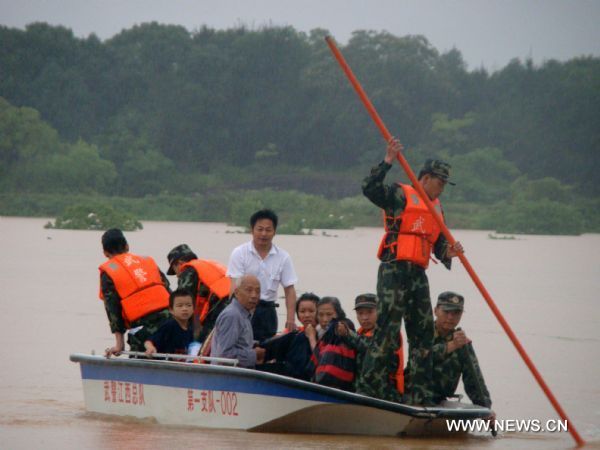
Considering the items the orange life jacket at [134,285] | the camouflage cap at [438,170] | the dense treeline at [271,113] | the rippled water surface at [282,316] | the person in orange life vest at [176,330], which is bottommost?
the rippled water surface at [282,316]

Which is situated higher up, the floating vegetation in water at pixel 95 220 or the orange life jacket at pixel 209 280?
the floating vegetation in water at pixel 95 220

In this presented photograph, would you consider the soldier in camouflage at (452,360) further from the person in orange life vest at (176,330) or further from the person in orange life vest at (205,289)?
the person in orange life vest at (176,330)

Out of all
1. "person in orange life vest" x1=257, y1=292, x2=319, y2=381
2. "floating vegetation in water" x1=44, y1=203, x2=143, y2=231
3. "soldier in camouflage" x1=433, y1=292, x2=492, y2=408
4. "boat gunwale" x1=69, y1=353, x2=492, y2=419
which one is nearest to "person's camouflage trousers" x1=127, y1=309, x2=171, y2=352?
"boat gunwale" x1=69, y1=353, x2=492, y2=419

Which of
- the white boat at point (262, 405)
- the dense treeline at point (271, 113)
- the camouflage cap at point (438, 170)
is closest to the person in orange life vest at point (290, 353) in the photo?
the white boat at point (262, 405)

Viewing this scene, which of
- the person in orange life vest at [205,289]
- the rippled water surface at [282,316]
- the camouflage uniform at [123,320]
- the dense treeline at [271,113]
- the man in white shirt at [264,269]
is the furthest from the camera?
the dense treeline at [271,113]

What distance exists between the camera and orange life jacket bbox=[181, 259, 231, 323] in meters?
8.70

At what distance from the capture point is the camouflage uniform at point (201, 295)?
871 cm

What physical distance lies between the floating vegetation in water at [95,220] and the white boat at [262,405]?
1056 inches

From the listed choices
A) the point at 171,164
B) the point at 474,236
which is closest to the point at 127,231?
the point at 474,236

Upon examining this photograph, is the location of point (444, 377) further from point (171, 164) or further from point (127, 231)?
point (171, 164)

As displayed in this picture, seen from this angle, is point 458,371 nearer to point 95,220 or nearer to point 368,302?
point 368,302

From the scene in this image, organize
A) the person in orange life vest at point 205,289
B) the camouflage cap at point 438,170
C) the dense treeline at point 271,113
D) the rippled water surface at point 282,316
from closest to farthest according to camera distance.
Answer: the camouflage cap at point 438,170 → the rippled water surface at point 282,316 → the person in orange life vest at point 205,289 → the dense treeline at point 271,113

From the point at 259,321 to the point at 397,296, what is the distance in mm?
984

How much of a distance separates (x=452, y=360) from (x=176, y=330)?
161 cm
